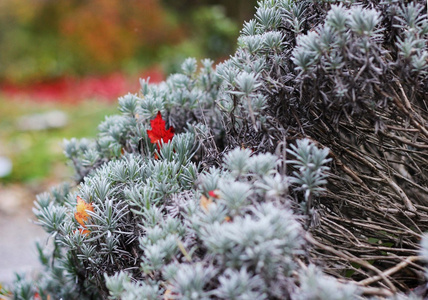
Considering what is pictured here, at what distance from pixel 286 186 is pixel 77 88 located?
→ 11.5 m

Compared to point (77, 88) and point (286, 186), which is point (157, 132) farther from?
point (77, 88)

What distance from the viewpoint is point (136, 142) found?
179cm

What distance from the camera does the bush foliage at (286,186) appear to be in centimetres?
94

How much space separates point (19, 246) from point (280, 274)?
4719 mm

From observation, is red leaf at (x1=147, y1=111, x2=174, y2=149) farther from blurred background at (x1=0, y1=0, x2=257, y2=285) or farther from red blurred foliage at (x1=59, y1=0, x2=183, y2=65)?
red blurred foliage at (x1=59, y1=0, x2=183, y2=65)

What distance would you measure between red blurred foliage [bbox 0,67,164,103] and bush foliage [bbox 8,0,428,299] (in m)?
8.95

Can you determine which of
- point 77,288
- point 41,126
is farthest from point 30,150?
point 77,288

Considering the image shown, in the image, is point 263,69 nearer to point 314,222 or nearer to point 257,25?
point 257,25

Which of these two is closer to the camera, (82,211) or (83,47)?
(82,211)

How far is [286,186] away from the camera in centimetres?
106

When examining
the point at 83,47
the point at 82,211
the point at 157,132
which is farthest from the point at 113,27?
the point at 82,211

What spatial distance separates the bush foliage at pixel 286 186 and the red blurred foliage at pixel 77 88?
8.95m

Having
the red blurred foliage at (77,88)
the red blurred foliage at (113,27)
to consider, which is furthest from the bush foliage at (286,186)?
the red blurred foliage at (113,27)

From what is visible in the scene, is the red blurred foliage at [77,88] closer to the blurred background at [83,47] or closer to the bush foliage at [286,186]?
the blurred background at [83,47]
